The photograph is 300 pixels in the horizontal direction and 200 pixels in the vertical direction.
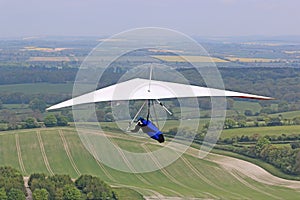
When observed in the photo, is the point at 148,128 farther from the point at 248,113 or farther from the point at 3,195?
the point at 248,113

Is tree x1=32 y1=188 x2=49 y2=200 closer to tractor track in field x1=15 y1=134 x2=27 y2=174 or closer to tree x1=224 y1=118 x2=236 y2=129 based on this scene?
tractor track in field x1=15 y1=134 x2=27 y2=174

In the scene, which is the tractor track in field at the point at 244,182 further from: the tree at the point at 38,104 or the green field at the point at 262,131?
the tree at the point at 38,104

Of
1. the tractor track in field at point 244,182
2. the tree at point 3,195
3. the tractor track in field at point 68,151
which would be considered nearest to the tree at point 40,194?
the tree at point 3,195

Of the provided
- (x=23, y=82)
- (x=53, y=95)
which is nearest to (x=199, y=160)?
(x=53, y=95)

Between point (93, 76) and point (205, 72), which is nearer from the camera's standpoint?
point (93, 76)

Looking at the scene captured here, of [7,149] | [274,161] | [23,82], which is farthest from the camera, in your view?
[23,82]

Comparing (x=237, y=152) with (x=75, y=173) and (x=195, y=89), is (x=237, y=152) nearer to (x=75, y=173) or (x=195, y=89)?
(x=75, y=173)

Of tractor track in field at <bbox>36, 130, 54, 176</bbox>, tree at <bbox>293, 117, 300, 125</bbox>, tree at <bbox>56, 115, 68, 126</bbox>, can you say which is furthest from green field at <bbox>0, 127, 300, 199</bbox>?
tree at <bbox>293, 117, 300, 125</bbox>

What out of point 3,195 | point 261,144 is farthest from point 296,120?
point 3,195
